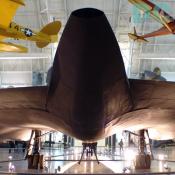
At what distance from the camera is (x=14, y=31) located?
16906mm

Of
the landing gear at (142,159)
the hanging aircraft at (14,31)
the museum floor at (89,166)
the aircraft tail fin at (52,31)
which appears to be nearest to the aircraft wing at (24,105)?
the museum floor at (89,166)

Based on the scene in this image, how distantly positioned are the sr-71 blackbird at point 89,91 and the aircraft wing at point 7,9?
10.2 metres

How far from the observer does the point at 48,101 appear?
375 centimetres

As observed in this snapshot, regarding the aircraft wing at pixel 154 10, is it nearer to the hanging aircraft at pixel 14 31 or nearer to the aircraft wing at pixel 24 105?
the hanging aircraft at pixel 14 31

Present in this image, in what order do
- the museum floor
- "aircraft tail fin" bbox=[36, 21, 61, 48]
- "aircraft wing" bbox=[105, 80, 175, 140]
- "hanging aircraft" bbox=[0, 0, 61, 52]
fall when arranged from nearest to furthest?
"aircraft wing" bbox=[105, 80, 175, 140] → the museum floor → "hanging aircraft" bbox=[0, 0, 61, 52] → "aircraft tail fin" bbox=[36, 21, 61, 48]

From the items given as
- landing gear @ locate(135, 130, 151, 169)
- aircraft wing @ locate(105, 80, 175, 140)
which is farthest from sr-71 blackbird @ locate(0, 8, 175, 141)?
landing gear @ locate(135, 130, 151, 169)

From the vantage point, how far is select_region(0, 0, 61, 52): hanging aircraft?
1437 centimetres

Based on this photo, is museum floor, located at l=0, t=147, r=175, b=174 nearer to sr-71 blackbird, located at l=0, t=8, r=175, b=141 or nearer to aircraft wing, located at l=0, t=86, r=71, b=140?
aircraft wing, located at l=0, t=86, r=71, b=140

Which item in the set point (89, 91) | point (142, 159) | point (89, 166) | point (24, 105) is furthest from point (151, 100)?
point (89, 166)

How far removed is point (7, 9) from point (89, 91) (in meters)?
12.5

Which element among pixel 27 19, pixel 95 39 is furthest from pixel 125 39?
pixel 95 39

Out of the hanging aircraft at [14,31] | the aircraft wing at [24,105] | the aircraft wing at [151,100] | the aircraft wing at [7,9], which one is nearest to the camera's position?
the aircraft wing at [151,100]

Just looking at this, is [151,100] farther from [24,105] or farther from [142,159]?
[142,159]

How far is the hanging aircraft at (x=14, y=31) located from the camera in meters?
14.4
